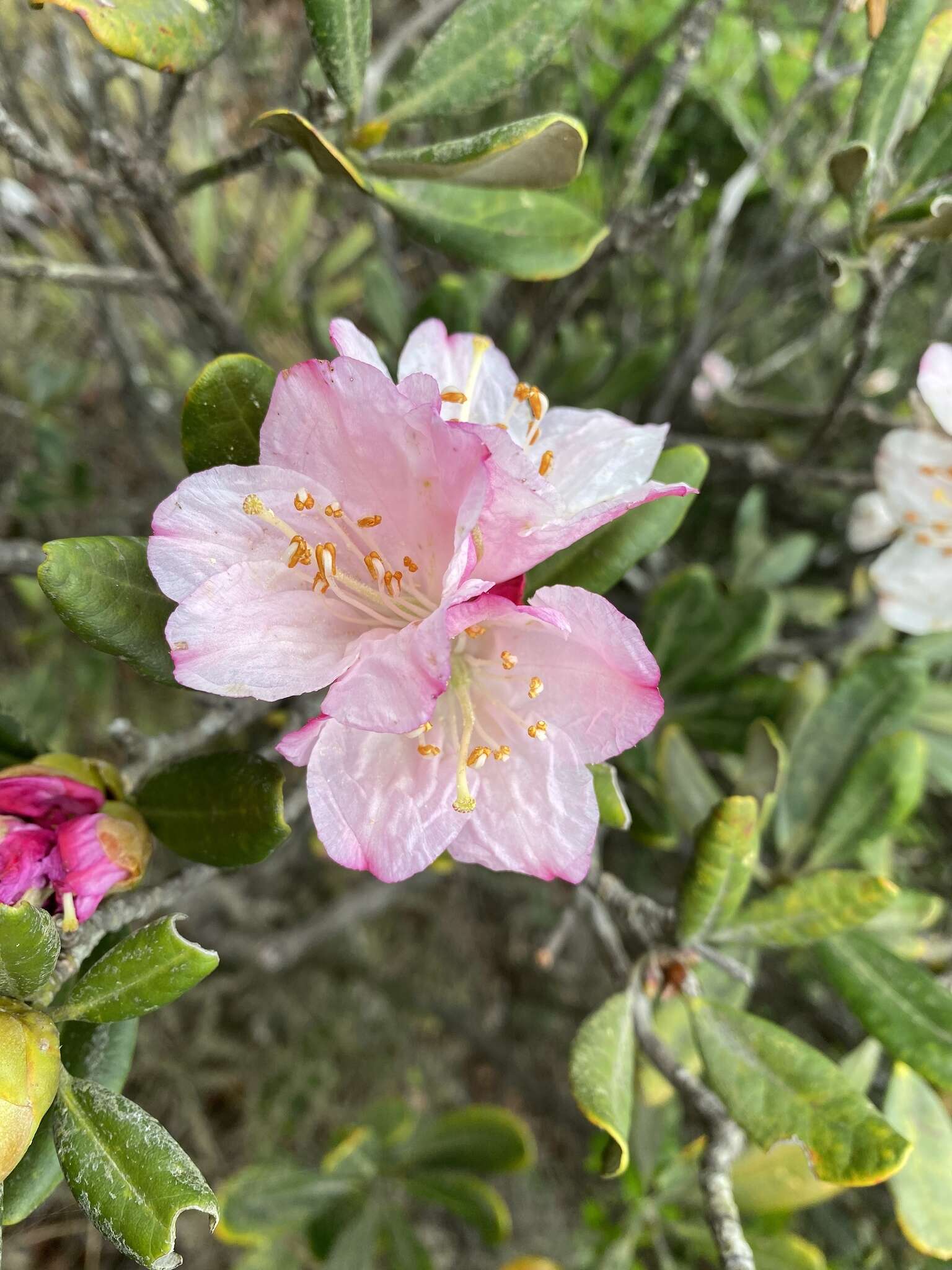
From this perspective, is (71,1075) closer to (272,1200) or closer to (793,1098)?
(793,1098)

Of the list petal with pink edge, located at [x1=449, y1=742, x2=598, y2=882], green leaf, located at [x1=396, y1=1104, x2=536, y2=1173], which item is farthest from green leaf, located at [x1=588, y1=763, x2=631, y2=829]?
green leaf, located at [x1=396, y1=1104, x2=536, y2=1173]

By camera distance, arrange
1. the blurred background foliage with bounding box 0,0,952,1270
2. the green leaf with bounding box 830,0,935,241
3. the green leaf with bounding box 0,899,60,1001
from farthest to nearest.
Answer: the blurred background foliage with bounding box 0,0,952,1270 < the green leaf with bounding box 830,0,935,241 < the green leaf with bounding box 0,899,60,1001

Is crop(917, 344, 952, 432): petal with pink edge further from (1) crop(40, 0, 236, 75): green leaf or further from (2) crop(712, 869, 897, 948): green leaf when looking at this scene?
(1) crop(40, 0, 236, 75): green leaf

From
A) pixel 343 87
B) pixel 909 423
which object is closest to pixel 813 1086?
pixel 909 423

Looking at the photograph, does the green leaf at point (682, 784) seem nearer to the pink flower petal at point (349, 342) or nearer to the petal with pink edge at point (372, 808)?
the petal with pink edge at point (372, 808)

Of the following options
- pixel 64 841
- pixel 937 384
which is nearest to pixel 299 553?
pixel 64 841

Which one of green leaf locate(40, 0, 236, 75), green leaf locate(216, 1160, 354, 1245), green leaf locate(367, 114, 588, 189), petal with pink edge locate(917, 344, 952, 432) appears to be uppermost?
green leaf locate(40, 0, 236, 75)
